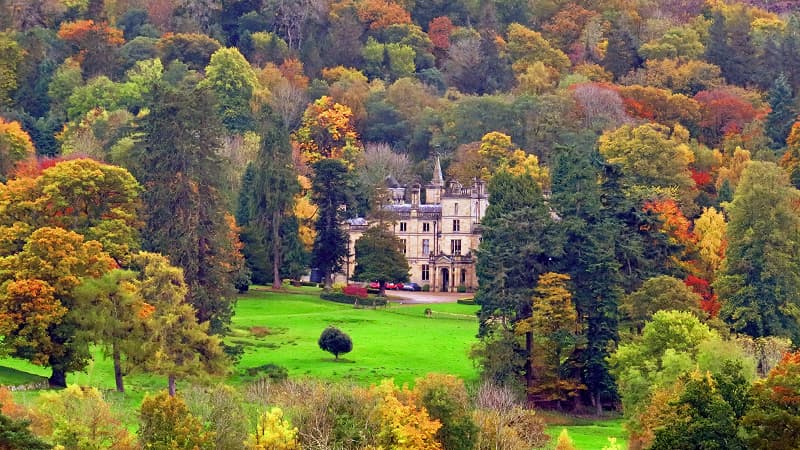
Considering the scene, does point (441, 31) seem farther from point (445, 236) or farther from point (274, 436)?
point (274, 436)

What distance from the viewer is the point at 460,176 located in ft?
448

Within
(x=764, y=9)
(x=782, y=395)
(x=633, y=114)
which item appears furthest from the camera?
(x=764, y=9)

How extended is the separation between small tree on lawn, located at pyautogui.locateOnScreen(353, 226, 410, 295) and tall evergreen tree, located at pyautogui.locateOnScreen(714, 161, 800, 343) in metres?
23.9

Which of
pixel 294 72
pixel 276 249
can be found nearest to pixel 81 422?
pixel 276 249

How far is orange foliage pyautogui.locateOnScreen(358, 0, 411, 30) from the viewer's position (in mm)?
182750

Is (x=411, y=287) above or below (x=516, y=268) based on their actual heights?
below

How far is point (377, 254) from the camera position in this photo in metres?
113

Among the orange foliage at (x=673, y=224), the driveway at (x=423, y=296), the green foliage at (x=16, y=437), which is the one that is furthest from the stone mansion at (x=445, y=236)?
the green foliage at (x=16, y=437)

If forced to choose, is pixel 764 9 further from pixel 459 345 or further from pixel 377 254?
pixel 459 345

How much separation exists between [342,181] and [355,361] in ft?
95.1

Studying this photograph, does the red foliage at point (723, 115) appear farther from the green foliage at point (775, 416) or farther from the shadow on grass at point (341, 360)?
the green foliage at point (775, 416)

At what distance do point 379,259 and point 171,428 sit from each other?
170ft

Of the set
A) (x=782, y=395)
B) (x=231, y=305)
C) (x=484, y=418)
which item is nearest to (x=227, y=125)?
(x=231, y=305)

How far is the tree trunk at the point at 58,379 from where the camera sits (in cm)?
8000
